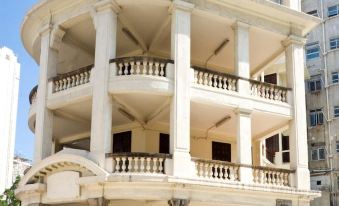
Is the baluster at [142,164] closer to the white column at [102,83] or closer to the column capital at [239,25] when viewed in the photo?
the white column at [102,83]

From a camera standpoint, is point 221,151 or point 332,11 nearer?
point 221,151

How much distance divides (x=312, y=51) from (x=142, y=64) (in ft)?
69.3

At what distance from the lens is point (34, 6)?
69.8 ft

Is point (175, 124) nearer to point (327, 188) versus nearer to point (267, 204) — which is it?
point (267, 204)

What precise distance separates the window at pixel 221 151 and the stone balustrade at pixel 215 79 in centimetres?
414

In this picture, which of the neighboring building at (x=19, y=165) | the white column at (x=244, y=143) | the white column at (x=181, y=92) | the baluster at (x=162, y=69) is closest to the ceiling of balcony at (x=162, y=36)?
the white column at (x=181, y=92)

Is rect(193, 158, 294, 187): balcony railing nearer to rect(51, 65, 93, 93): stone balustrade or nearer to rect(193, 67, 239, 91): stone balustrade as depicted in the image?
rect(193, 67, 239, 91): stone balustrade

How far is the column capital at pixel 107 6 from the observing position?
18.9 m

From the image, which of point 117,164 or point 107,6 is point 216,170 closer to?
point 117,164

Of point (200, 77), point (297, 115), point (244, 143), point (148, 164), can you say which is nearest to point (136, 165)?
point (148, 164)

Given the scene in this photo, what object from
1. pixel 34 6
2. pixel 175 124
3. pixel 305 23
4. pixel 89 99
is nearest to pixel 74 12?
pixel 34 6

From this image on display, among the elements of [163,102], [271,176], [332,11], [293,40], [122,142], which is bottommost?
[271,176]

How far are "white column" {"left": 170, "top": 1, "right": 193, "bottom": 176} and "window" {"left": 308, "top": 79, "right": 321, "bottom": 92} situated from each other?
19.2 m

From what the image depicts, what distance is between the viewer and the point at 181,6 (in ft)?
62.3
